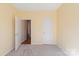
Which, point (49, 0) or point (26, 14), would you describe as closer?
point (49, 0)

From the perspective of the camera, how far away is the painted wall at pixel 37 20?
703 cm

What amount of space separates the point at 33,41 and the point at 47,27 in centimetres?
107

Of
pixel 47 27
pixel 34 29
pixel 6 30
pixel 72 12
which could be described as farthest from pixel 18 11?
pixel 72 12

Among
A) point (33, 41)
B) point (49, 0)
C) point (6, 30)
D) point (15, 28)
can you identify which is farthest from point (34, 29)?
point (49, 0)

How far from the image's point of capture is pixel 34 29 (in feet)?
23.6

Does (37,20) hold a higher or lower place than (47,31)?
higher

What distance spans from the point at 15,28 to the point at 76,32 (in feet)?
9.01

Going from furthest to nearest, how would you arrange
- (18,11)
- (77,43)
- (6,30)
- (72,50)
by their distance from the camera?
(18,11), (6,30), (72,50), (77,43)

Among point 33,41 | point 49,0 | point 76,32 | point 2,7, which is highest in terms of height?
point 2,7

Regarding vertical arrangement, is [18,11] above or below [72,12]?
above

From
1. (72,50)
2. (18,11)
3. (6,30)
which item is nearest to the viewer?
(72,50)

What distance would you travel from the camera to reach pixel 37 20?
7.12 metres

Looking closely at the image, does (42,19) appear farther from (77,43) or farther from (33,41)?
(77,43)

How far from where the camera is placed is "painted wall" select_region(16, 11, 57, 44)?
703cm
